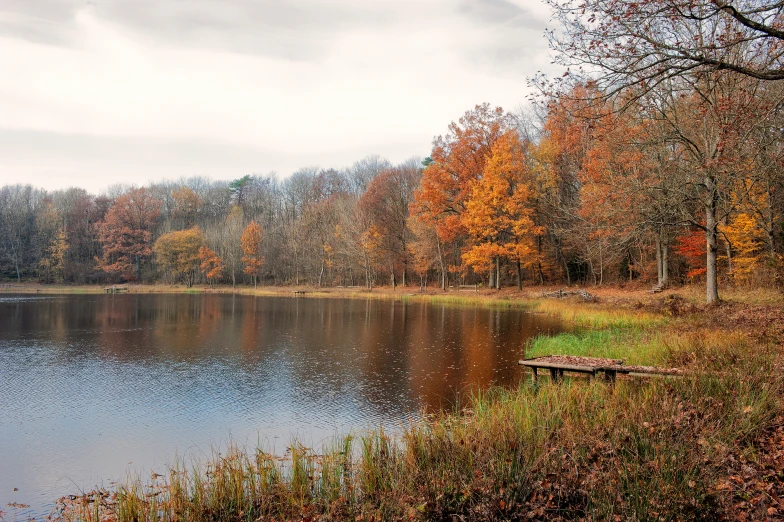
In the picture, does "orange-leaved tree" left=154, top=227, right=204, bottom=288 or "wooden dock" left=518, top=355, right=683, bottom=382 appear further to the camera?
"orange-leaved tree" left=154, top=227, right=204, bottom=288

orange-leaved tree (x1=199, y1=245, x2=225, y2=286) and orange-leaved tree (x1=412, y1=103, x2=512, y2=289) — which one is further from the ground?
orange-leaved tree (x1=412, y1=103, x2=512, y2=289)

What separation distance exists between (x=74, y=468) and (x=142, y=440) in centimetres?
129

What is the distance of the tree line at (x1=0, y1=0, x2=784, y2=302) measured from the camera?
10.3 m

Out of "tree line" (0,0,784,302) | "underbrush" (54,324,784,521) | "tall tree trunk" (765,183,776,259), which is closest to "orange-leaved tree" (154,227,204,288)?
"tree line" (0,0,784,302)

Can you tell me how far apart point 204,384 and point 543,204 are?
3136 cm

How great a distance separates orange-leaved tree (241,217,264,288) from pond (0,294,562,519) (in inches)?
1473

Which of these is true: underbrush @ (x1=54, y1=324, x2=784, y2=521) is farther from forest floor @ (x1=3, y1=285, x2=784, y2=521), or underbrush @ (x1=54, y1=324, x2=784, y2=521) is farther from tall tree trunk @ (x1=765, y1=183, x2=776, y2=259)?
tall tree trunk @ (x1=765, y1=183, x2=776, y2=259)

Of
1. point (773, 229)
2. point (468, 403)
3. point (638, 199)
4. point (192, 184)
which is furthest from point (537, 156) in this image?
point (192, 184)

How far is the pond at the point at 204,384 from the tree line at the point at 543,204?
7007 millimetres

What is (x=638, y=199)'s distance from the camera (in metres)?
19.6

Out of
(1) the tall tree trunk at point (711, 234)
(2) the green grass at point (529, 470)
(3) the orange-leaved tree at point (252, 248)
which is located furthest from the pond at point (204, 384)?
(3) the orange-leaved tree at point (252, 248)

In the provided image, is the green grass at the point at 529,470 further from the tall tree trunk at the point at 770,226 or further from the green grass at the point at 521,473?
the tall tree trunk at the point at 770,226

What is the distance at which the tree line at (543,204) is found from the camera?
1030cm

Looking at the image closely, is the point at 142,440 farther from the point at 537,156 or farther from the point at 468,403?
the point at 537,156
